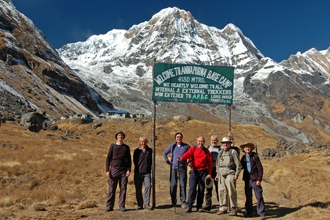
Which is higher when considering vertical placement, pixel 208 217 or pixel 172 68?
pixel 172 68

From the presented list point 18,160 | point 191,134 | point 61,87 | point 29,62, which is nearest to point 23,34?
point 29,62

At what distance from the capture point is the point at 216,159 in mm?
9367

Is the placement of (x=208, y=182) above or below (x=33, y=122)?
below

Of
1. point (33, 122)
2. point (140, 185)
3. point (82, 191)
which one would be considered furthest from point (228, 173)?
point (33, 122)

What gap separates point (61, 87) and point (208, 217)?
126044 millimetres

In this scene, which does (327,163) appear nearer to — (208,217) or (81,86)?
(208,217)

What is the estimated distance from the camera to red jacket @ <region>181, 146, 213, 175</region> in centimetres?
897

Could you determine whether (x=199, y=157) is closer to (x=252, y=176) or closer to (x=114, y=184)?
(x=252, y=176)

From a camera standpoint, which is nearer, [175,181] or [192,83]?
[175,181]

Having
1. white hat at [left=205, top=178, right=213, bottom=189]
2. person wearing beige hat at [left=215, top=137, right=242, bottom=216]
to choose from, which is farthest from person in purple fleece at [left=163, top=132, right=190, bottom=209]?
person wearing beige hat at [left=215, top=137, right=242, bottom=216]

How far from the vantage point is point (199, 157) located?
29.5ft

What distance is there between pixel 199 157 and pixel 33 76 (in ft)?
365

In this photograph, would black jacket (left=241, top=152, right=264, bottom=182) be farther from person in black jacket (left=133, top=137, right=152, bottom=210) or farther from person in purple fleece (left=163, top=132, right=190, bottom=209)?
person in black jacket (left=133, top=137, right=152, bottom=210)

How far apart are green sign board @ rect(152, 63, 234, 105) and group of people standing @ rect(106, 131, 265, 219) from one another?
1569mm
